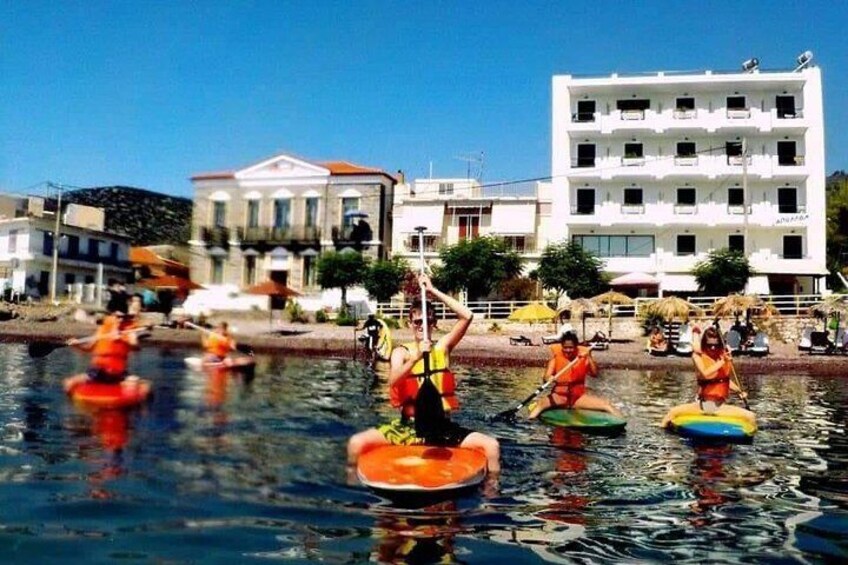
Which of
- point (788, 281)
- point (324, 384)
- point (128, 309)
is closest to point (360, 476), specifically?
point (128, 309)

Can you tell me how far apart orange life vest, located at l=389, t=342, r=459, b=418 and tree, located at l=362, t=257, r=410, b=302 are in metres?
32.5

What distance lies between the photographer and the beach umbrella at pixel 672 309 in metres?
32.2

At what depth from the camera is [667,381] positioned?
2370 cm

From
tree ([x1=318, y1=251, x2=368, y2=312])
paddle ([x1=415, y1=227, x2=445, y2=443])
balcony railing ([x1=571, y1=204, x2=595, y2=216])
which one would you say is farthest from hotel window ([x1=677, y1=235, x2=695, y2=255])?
paddle ([x1=415, y1=227, x2=445, y2=443])

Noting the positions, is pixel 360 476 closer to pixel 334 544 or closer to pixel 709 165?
pixel 334 544

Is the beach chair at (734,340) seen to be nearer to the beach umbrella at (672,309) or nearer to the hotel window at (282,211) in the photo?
the beach umbrella at (672,309)

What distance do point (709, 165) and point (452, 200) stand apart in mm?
14967

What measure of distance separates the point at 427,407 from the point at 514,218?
40323 mm

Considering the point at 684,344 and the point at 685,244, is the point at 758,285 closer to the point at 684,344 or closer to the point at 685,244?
the point at 685,244

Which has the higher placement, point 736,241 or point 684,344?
point 736,241

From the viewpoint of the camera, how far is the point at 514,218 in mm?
47812

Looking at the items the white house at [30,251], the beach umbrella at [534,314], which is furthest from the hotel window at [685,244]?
the white house at [30,251]

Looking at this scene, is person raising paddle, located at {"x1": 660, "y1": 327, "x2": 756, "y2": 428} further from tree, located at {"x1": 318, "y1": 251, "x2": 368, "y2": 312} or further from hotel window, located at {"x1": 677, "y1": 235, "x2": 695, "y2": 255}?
hotel window, located at {"x1": 677, "y1": 235, "x2": 695, "y2": 255}

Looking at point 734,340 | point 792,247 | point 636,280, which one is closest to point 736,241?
point 792,247
